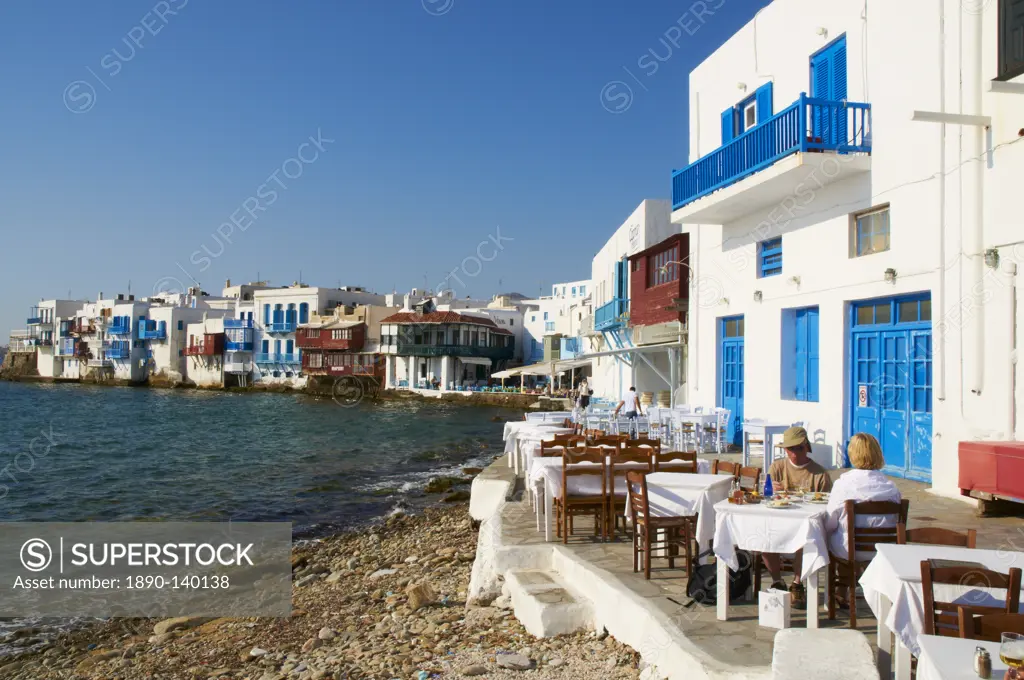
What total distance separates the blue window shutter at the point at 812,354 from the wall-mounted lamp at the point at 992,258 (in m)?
Result: 3.97

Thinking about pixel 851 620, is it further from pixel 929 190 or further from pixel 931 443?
pixel 929 190

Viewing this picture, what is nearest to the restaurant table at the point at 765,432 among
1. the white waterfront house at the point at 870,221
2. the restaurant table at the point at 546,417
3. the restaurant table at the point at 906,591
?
the white waterfront house at the point at 870,221

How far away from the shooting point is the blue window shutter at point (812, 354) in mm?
12953

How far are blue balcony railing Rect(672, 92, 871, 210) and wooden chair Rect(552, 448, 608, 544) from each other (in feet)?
20.7

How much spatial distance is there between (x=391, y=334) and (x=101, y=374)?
46.3 meters

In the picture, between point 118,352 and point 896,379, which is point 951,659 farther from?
point 118,352

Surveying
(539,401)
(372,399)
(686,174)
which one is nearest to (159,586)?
(686,174)

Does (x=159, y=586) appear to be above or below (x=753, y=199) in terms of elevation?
below

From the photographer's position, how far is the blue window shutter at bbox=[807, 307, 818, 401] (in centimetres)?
1295

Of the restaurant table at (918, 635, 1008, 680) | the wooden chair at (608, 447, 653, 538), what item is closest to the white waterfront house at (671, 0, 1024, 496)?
the wooden chair at (608, 447, 653, 538)

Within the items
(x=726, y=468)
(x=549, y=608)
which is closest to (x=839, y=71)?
(x=726, y=468)

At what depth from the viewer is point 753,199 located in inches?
543

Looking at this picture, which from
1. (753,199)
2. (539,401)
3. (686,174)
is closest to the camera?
(753,199)

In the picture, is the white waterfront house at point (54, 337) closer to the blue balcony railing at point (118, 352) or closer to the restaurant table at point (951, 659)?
the blue balcony railing at point (118, 352)
